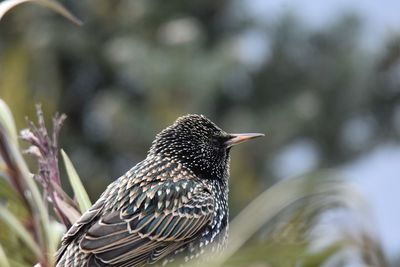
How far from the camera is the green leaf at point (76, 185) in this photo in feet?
11.2

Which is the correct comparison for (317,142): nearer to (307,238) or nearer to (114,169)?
(114,169)

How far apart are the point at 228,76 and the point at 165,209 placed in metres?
13.1

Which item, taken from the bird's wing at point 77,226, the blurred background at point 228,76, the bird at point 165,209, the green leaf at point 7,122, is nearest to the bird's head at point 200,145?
the bird at point 165,209

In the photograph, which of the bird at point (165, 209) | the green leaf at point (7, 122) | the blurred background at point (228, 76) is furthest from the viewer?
the blurred background at point (228, 76)

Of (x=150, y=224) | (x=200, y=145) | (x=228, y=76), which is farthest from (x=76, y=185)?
(x=228, y=76)

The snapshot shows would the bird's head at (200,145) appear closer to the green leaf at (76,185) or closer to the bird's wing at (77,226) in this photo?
the bird's wing at (77,226)

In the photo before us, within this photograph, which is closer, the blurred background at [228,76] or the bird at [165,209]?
the bird at [165,209]

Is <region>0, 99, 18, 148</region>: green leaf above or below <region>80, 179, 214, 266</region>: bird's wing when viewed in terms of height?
above

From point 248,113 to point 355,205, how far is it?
15.9 meters

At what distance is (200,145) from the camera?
4758mm

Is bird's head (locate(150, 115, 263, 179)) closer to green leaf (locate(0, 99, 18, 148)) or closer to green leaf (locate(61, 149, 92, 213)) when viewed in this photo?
green leaf (locate(61, 149, 92, 213))

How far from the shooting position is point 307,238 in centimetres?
201

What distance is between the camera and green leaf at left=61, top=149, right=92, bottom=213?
3422 millimetres

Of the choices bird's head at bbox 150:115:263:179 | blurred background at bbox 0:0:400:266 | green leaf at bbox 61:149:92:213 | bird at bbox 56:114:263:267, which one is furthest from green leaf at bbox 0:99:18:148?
blurred background at bbox 0:0:400:266
